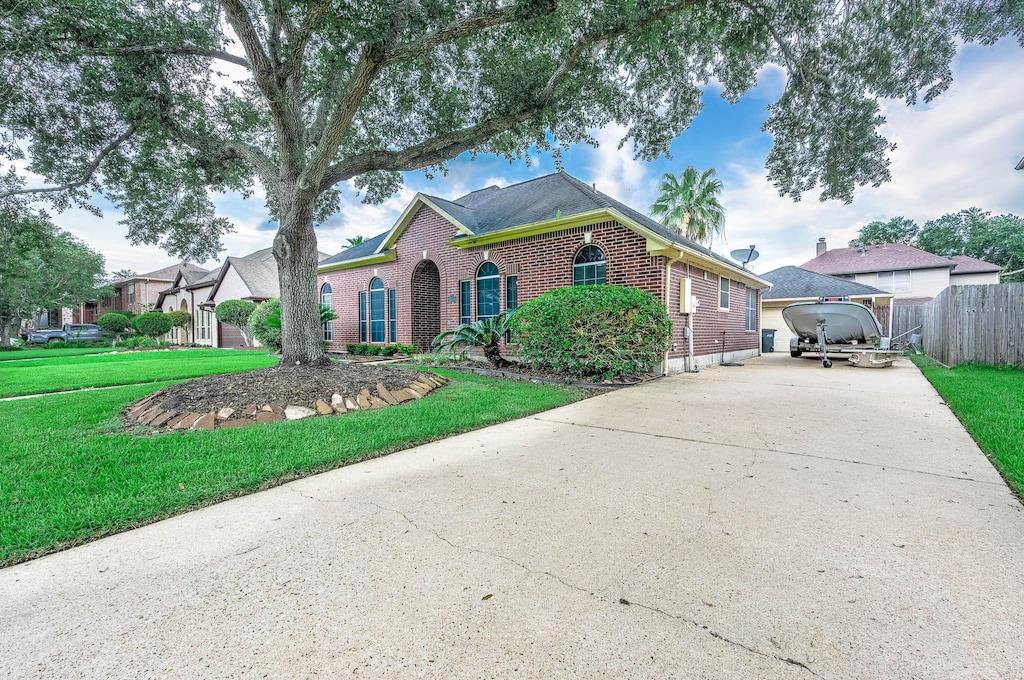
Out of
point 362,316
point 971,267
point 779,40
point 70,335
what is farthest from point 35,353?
point 971,267

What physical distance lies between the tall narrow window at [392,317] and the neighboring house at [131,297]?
33.4 m

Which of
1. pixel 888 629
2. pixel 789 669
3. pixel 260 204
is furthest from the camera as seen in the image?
pixel 260 204

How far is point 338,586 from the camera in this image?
186 centimetres

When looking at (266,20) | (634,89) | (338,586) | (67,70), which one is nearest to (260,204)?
(67,70)

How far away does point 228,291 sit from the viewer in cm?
2544

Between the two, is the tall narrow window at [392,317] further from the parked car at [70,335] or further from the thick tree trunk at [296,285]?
the parked car at [70,335]

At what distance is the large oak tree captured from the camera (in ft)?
18.7

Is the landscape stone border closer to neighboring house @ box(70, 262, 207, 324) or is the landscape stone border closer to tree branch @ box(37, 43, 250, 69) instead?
tree branch @ box(37, 43, 250, 69)

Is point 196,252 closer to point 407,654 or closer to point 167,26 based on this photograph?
point 167,26

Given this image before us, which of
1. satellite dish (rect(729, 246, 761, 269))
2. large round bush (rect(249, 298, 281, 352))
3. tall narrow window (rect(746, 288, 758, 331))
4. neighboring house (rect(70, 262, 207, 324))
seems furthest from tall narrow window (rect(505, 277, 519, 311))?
neighboring house (rect(70, 262, 207, 324))

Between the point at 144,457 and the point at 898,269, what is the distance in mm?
35232

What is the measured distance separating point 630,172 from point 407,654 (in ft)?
53.8

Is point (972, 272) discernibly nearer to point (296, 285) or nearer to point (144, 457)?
point (296, 285)

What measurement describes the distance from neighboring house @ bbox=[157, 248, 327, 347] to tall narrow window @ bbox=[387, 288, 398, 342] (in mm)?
11096
